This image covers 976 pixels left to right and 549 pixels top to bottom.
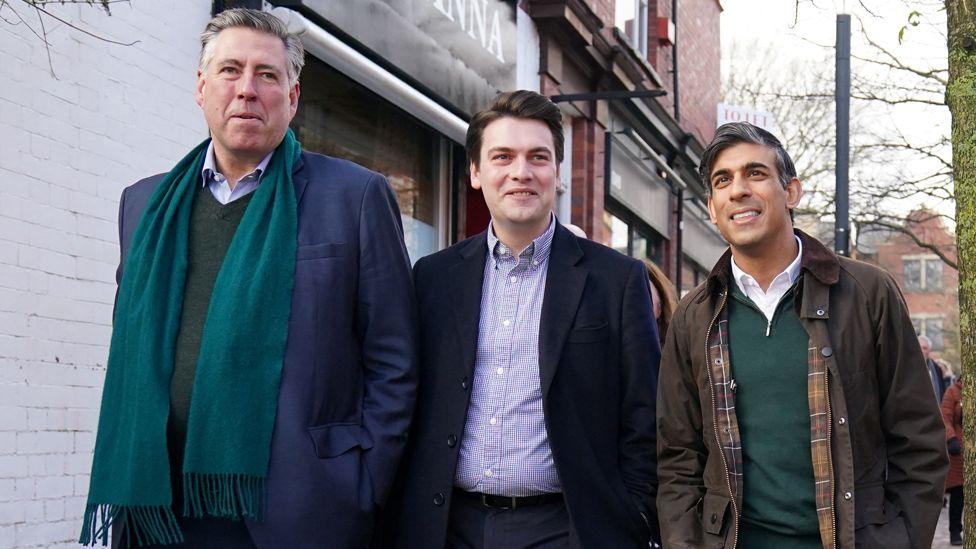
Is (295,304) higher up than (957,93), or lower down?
lower down

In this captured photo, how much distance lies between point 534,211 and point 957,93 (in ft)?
5.44

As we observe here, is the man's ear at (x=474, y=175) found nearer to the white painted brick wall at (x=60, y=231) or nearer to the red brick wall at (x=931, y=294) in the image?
the white painted brick wall at (x=60, y=231)

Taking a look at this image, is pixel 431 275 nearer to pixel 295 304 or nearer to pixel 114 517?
pixel 295 304

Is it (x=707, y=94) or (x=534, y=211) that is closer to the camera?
(x=534, y=211)

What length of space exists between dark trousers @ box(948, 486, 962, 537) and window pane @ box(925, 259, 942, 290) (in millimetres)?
55581

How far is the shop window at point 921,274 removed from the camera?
6500cm

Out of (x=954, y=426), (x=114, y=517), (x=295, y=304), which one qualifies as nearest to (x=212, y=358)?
(x=295, y=304)

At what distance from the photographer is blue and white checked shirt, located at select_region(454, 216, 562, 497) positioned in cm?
343

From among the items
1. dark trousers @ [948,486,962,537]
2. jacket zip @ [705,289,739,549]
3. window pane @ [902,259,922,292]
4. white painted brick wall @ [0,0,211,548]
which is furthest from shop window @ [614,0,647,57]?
window pane @ [902,259,922,292]

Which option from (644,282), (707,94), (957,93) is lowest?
(644,282)

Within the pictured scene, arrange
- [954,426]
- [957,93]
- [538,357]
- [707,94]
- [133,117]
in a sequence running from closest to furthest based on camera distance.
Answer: [538,357]
[957,93]
[133,117]
[954,426]
[707,94]

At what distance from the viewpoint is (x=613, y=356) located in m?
3.64

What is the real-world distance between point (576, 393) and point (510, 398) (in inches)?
7.6

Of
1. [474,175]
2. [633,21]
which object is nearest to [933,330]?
[633,21]
